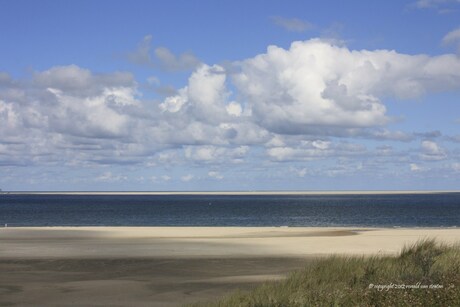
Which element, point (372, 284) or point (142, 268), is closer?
point (372, 284)

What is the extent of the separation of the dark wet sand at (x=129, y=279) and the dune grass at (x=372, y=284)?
3.26 m

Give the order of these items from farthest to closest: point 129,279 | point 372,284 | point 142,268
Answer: point 142,268
point 129,279
point 372,284

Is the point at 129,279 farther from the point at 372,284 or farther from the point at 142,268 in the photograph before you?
the point at 372,284

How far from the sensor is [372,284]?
14.0 meters

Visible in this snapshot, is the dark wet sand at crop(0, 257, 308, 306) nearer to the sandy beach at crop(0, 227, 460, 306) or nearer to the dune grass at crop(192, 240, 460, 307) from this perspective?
the sandy beach at crop(0, 227, 460, 306)

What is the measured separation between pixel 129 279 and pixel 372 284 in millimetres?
10636

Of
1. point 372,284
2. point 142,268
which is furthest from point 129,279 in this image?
point 372,284

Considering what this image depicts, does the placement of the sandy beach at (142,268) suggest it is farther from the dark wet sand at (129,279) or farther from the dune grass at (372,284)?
the dune grass at (372,284)

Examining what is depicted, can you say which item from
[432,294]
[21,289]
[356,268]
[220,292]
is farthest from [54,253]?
[432,294]

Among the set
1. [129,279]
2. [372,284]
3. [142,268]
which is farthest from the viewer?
[142,268]

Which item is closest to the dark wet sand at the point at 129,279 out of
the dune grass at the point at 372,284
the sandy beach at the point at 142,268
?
the sandy beach at the point at 142,268

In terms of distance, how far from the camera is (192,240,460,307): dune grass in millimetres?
11578

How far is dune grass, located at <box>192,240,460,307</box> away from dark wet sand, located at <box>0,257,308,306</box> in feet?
10.7

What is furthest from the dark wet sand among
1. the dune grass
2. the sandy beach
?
the dune grass
